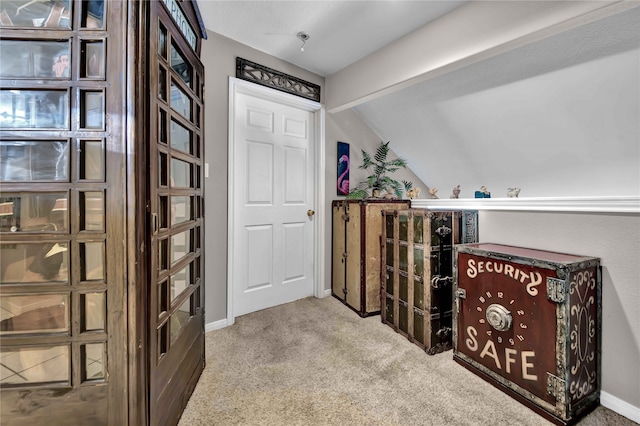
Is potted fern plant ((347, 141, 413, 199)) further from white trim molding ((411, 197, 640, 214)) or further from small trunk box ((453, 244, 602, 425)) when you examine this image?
small trunk box ((453, 244, 602, 425))

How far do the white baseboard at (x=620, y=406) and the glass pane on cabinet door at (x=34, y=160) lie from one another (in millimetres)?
2681

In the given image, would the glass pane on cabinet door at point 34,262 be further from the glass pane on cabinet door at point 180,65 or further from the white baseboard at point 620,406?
the white baseboard at point 620,406

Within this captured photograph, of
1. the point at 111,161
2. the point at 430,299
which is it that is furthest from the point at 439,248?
the point at 111,161

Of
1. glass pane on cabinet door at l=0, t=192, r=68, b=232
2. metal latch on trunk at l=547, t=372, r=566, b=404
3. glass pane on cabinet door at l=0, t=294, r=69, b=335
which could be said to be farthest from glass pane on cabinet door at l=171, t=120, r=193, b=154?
metal latch on trunk at l=547, t=372, r=566, b=404

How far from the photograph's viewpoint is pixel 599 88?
1.84 meters

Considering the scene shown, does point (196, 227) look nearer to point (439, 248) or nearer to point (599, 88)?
point (439, 248)

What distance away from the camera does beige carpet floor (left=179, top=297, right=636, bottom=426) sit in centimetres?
129

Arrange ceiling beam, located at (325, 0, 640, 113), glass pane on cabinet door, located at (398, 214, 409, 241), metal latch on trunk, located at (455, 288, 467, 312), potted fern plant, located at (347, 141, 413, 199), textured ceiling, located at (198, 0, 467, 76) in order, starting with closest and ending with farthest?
1. ceiling beam, located at (325, 0, 640, 113)
2. metal latch on trunk, located at (455, 288, 467, 312)
3. textured ceiling, located at (198, 0, 467, 76)
4. glass pane on cabinet door, located at (398, 214, 409, 241)
5. potted fern plant, located at (347, 141, 413, 199)

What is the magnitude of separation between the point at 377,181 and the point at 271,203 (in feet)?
4.01

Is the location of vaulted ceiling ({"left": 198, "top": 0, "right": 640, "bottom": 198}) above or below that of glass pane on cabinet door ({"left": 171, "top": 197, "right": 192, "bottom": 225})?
above

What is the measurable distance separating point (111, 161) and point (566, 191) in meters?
3.60

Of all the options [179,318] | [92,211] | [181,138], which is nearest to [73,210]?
[92,211]

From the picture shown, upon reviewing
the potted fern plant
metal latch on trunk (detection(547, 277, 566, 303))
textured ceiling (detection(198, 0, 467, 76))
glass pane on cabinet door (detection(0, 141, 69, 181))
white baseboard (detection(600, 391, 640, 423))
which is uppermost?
textured ceiling (detection(198, 0, 467, 76))

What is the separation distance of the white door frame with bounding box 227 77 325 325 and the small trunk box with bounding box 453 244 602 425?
1.59 meters
